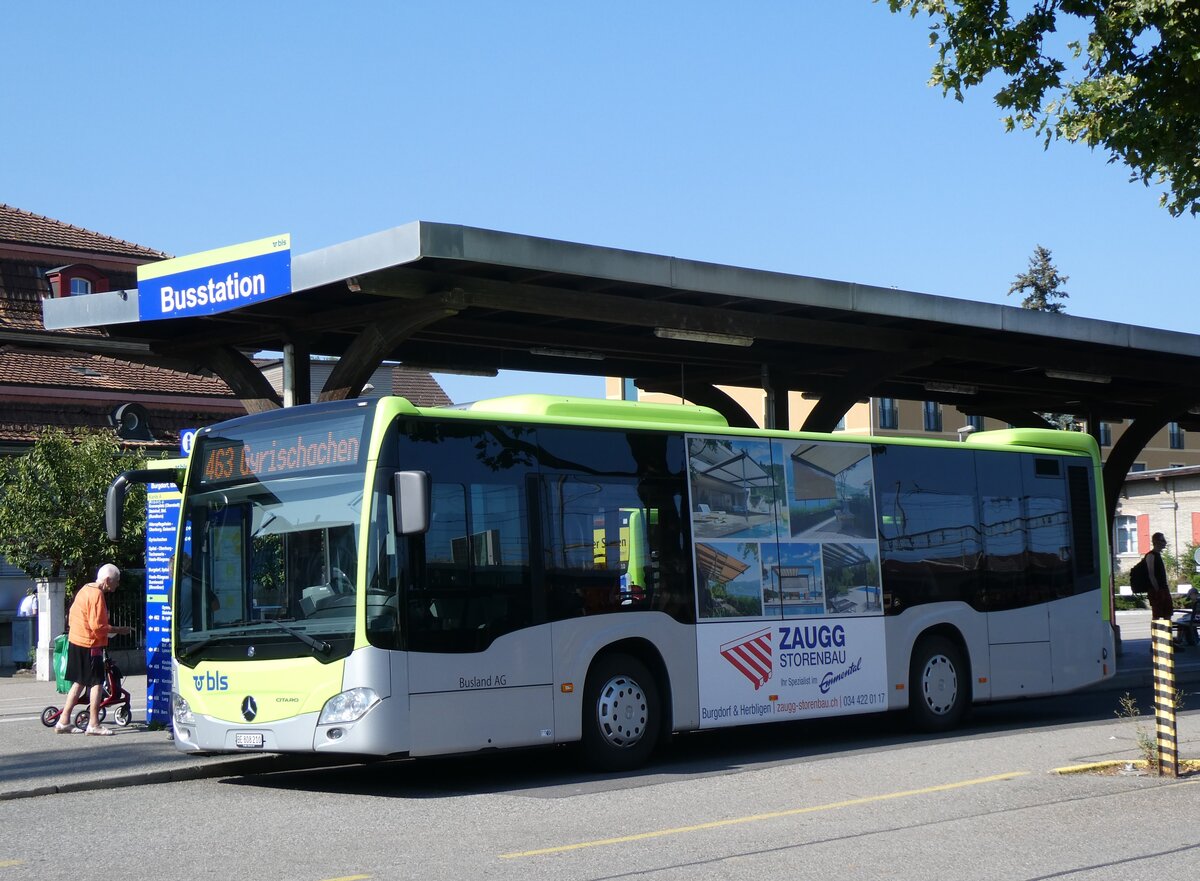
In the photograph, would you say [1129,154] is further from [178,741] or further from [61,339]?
[61,339]

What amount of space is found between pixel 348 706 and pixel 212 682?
1451 millimetres

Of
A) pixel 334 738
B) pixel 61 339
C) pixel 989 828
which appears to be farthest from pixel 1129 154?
pixel 61 339

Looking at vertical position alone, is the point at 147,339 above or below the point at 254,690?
above

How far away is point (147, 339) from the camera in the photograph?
17844 mm

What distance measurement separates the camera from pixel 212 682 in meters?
12.0

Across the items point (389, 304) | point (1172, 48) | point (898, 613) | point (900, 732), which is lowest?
point (900, 732)

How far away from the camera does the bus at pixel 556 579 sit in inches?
448

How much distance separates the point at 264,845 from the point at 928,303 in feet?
40.8

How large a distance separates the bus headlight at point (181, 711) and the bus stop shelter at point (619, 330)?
14.3 ft

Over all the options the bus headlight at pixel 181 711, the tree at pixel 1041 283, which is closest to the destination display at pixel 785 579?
the bus headlight at pixel 181 711

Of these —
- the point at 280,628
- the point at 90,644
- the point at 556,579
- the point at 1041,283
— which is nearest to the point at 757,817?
the point at 556,579

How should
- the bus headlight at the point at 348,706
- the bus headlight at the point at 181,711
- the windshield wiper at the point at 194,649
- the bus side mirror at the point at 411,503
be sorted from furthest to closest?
the bus headlight at the point at 181,711 < the windshield wiper at the point at 194,649 < the bus headlight at the point at 348,706 < the bus side mirror at the point at 411,503

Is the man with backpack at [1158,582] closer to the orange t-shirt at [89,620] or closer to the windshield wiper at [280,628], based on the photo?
the orange t-shirt at [89,620]

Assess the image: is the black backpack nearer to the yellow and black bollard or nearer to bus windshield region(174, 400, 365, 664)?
the yellow and black bollard
